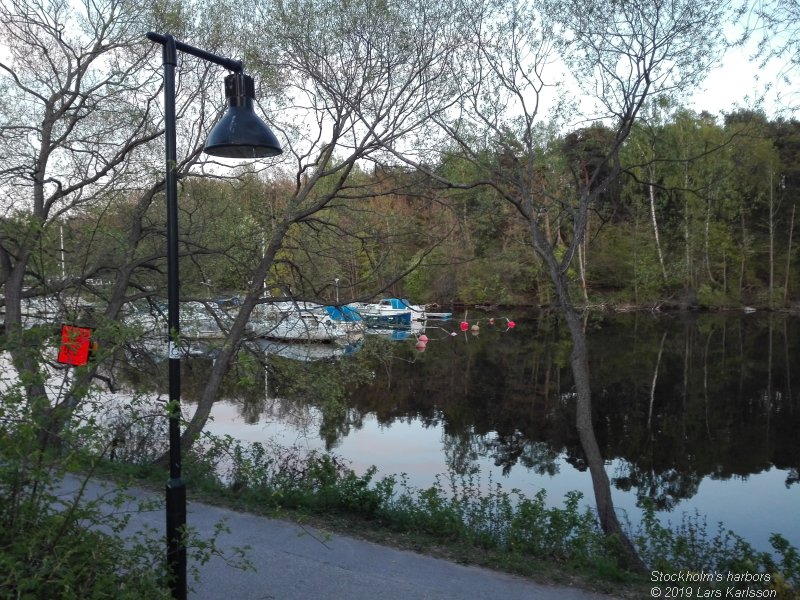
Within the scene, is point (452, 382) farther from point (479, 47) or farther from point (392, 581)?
point (392, 581)

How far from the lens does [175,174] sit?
452 cm

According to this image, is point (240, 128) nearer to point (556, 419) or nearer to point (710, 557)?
point (710, 557)

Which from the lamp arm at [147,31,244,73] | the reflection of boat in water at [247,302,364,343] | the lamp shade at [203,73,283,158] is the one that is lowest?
the reflection of boat in water at [247,302,364,343]

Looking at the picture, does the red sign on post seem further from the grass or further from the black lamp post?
the grass

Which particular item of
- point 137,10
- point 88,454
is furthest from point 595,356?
point 88,454

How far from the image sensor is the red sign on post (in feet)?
13.3

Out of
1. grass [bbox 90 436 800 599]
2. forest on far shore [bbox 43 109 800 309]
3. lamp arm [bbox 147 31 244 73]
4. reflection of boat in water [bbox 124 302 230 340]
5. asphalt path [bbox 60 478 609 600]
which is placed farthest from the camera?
reflection of boat in water [bbox 124 302 230 340]

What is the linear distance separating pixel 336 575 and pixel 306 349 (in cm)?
696

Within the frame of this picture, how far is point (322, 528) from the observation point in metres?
7.28

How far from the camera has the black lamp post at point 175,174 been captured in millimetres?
4156

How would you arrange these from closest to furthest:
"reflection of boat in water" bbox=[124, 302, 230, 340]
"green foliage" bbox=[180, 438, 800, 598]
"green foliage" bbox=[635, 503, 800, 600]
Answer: "green foliage" bbox=[635, 503, 800, 600] → "green foliage" bbox=[180, 438, 800, 598] → "reflection of boat in water" bbox=[124, 302, 230, 340]

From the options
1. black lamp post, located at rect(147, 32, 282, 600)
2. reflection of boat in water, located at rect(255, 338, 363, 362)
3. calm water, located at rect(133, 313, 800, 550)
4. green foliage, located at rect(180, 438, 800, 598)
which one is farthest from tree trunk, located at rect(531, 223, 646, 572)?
black lamp post, located at rect(147, 32, 282, 600)

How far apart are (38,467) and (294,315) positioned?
855cm

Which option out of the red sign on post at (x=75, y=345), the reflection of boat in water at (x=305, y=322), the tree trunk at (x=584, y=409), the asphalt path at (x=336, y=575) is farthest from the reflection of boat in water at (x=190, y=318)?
the red sign on post at (x=75, y=345)
